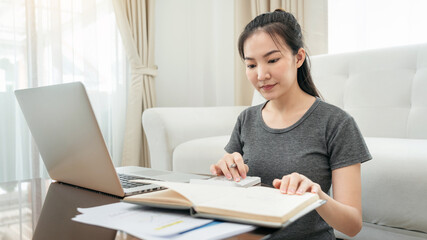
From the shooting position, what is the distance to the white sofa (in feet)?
3.83

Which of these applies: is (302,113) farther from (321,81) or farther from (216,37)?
(216,37)

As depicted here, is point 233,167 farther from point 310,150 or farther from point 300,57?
point 300,57

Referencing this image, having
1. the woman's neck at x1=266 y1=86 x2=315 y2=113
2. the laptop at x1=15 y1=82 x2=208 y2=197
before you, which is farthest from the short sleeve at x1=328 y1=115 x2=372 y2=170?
the laptop at x1=15 y1=82 x2=208 y2=197

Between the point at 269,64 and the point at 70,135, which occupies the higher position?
the point at 269,64

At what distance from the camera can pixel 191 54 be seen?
3.34 meters

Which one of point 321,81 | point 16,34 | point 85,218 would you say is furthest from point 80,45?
point 85,218

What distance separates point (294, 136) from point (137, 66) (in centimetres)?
227

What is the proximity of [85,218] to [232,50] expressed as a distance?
2747 mm

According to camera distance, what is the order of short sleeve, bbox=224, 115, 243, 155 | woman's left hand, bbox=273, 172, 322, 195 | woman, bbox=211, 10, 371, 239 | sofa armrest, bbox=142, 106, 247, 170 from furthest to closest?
1. sofa armrest, bbox=142, 106, 247, 170
2. short sleeve, bbox=224, 115, 243, 155
3. woman, bbox=211, 10, 371, 239
4. woman's left hand, bbox=273, 172, 322, 195

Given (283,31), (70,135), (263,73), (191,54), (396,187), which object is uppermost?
(191,54)

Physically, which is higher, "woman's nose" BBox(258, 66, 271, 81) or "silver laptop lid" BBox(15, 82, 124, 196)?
"woman's nose" BBox(258, 66, 271, 81)

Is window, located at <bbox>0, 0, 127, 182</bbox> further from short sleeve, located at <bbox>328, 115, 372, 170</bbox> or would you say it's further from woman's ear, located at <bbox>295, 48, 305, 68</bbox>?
short sleeve, located at <bbox>328, 115, 372, 170</bbox>

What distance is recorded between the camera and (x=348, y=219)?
78cm

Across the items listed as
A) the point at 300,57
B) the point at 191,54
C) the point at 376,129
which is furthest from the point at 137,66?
the point at 300,57
